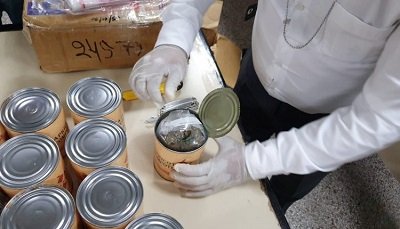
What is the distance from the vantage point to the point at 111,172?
0.66 m

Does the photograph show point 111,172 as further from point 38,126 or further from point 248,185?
point 248,185

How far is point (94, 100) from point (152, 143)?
0.58ft

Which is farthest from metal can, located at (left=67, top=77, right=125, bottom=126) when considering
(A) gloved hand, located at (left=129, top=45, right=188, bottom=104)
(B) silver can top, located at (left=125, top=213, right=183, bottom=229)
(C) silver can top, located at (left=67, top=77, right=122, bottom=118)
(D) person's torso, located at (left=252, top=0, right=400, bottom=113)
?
(D) person's torso, located at (left=252, top=0, right=400, bottom=113)

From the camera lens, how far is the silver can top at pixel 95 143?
0.68 meters

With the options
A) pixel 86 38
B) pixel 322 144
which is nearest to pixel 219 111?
pixel 322 144

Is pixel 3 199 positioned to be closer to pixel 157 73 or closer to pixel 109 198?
pixel 109 198

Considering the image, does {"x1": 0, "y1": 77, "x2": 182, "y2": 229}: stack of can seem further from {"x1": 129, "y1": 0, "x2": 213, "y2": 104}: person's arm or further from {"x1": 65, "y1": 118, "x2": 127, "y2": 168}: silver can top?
{"x1": 129, "y1": 0, "x2": 213, "y2": 104}: person's arm

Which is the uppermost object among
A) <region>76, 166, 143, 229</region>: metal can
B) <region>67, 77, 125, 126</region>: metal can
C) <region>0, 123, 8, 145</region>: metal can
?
<region>67, 77, 125, 126</region>: metal can

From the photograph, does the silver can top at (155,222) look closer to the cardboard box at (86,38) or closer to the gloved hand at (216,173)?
the gloved hand at (216,173)

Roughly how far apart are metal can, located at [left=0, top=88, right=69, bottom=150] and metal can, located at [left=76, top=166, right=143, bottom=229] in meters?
0.14

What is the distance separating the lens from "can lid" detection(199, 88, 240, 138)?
809mm

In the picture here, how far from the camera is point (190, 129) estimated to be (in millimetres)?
759

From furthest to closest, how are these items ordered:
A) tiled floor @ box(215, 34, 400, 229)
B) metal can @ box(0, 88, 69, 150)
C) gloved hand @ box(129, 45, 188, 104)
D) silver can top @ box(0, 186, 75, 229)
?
1. tiled floor @ box(215, 34, 400, 229)
2. gloved hand @ box(129, 45, 188, 104)
3. metal can @ box(0, 88, 69, 150)
4. silver can top @ box(0, 186, 75, 229)

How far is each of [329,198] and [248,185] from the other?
85 centimetres
